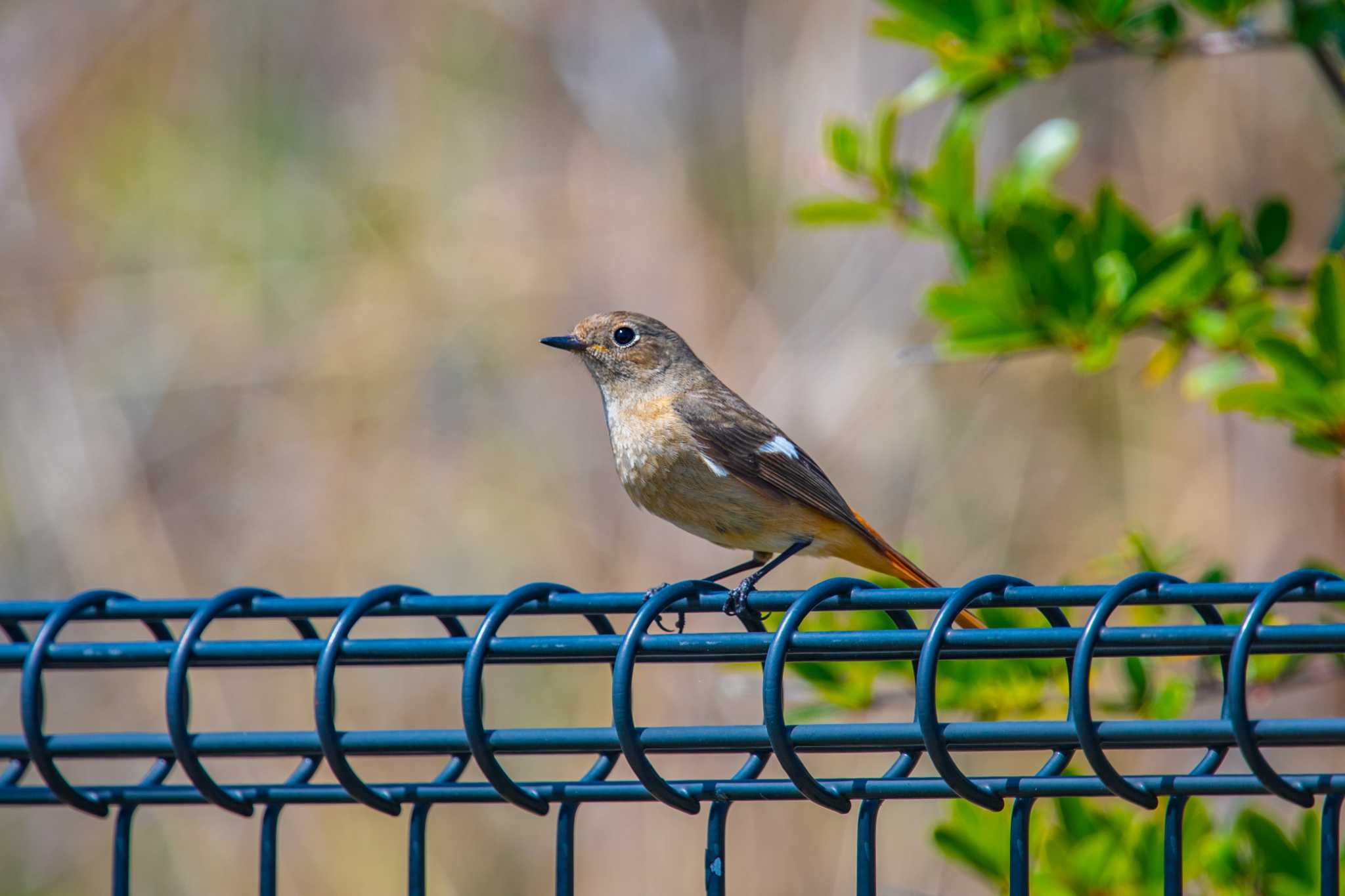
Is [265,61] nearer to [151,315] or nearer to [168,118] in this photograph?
[168,118]

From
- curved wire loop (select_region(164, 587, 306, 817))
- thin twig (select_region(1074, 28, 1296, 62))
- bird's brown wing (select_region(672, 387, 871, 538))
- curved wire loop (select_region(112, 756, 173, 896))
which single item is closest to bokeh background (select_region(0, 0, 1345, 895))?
bird's brown wing (select_region(672, 387, 871, 538))

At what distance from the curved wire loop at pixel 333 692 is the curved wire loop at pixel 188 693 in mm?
101

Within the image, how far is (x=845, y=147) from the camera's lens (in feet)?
9.85

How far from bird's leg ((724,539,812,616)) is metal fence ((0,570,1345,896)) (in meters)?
0.02

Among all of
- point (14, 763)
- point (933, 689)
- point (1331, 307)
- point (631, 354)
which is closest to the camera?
point (933, 689)

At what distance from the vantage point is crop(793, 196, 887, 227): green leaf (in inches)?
119

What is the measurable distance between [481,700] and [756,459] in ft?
6.77

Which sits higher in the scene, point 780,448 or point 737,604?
point 780,448

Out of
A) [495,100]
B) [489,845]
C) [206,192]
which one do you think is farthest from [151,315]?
[489,845]

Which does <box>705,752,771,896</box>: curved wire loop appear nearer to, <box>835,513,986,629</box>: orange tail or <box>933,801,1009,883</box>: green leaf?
<box>933,801,1009,883</box>: green leaf

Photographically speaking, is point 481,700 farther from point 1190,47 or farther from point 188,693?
point 1190,47

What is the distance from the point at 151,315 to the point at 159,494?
91 cm

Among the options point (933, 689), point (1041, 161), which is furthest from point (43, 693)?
point (1041, 161)

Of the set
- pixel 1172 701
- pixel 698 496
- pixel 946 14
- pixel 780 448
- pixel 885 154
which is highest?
pixel 946 14
